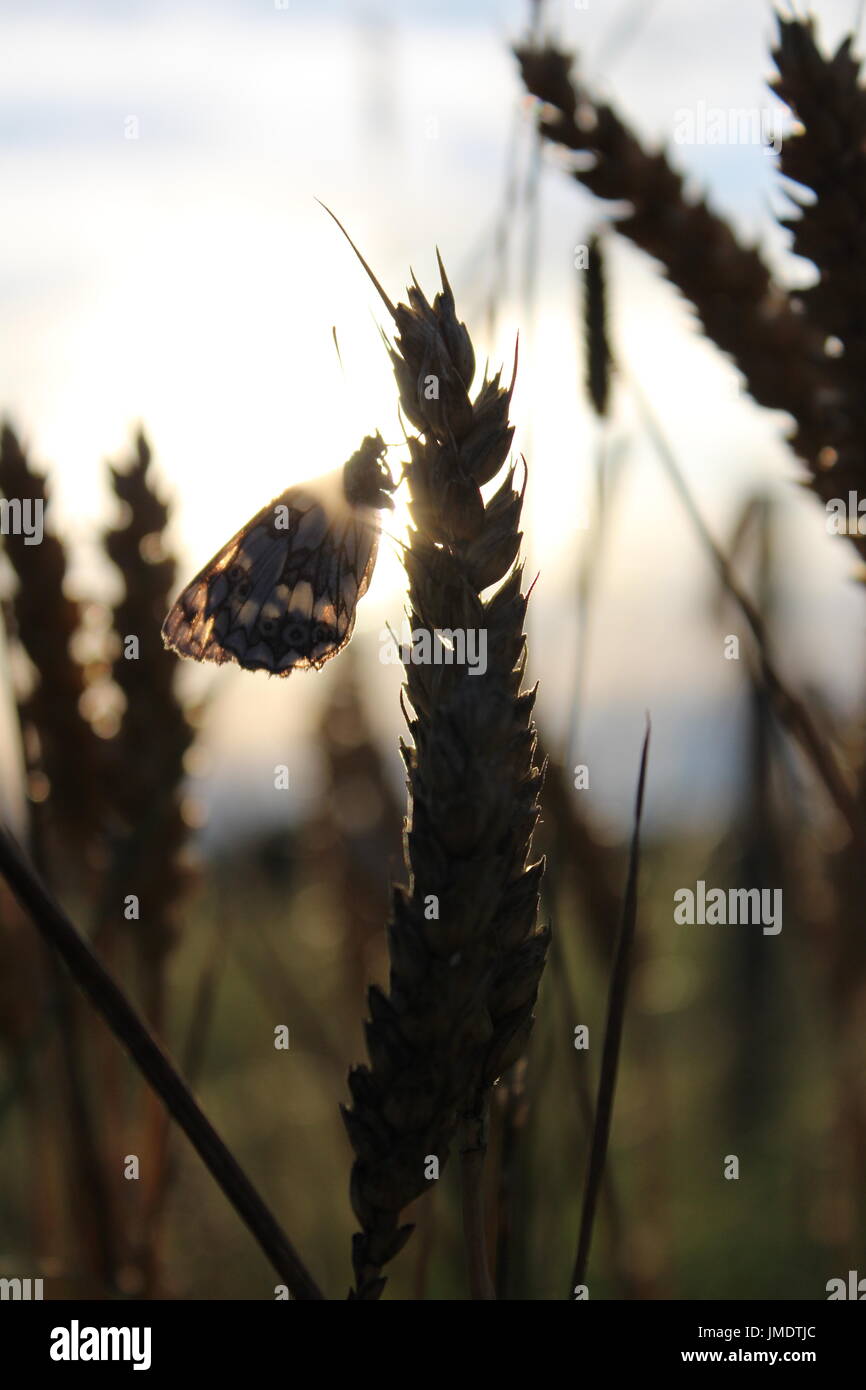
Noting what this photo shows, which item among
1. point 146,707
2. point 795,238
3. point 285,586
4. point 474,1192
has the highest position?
point 795,238
